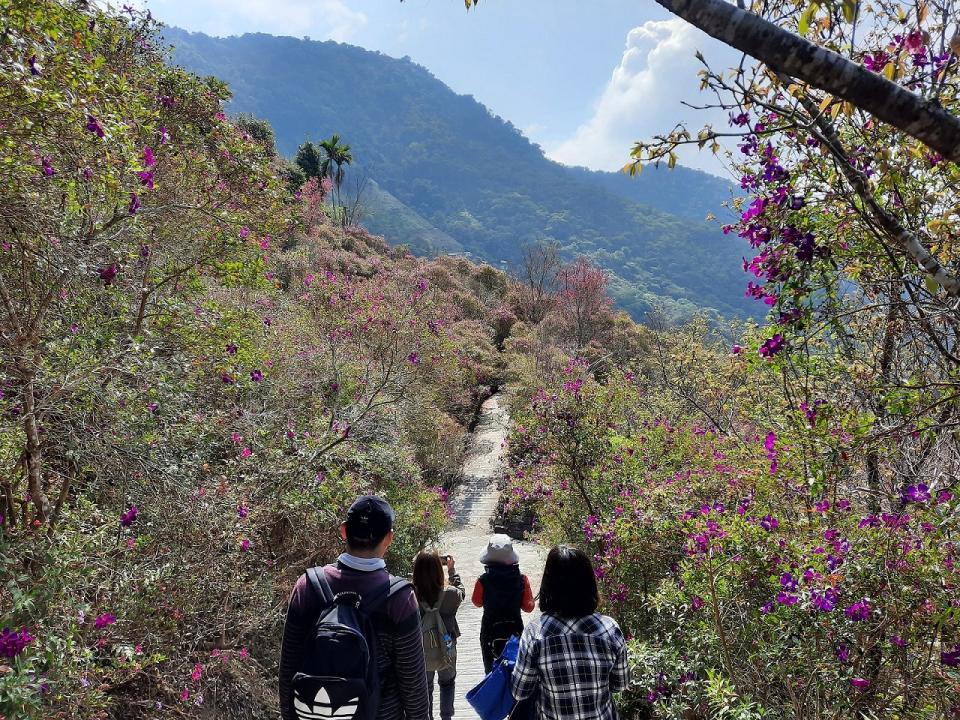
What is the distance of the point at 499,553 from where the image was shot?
13.0ft

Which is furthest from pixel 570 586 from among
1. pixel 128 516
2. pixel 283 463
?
pixel 283 463

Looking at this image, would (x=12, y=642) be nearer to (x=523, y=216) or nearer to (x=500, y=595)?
(x=500, y=595)

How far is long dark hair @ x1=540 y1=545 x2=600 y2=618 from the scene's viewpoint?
7.64 feet

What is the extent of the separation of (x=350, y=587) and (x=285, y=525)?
4.35 m

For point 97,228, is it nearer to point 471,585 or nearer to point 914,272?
point 914,272

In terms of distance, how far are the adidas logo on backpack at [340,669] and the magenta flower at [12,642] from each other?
1.09 meters

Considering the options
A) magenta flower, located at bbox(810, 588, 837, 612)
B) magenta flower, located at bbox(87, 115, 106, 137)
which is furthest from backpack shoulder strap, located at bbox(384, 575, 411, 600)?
magenta flower, located at bbox(87, 115, 106, 137)

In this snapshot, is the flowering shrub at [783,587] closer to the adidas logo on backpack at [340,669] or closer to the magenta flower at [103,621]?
the adidas logo on backpack at [340,669]

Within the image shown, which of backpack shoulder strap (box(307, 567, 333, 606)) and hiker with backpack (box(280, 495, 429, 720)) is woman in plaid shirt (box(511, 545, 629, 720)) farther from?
backpack shoulder strap (box(307, 567, 333, 606))

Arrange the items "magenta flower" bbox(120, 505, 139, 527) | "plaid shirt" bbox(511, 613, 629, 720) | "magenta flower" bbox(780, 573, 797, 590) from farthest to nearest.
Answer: "magenta flower" bbox(120, 505, 139, 527) → "magenta flower" bbox(780, 573, 797, 590) → "plaid shirt" bbox(511, 613, 629, 720)

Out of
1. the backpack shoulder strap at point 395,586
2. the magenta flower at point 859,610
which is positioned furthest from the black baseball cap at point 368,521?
the magenta flower at point 859,610

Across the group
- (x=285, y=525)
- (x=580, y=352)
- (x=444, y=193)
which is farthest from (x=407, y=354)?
(x=444, y=193)

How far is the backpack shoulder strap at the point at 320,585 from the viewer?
6.49ft

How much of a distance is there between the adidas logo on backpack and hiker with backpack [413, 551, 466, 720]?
6.37 feet
